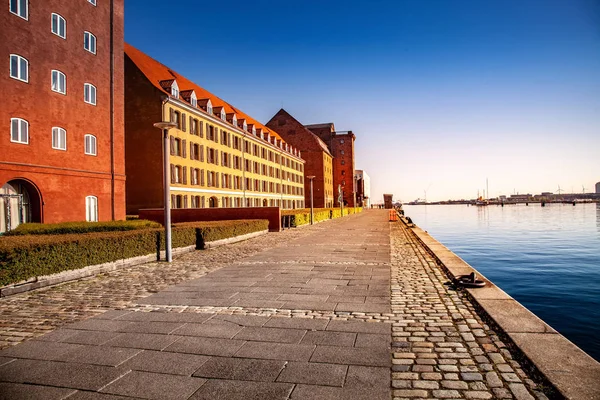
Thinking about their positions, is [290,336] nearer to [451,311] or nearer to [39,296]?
[451,311]

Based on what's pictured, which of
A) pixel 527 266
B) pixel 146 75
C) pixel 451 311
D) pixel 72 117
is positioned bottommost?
pixel 527 266

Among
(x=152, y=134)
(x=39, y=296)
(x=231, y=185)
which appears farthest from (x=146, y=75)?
(x=39, y=296)

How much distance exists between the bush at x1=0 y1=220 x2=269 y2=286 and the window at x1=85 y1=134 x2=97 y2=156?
13517 mm

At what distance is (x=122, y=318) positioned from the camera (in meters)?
6.43

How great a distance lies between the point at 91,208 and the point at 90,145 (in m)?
4.04

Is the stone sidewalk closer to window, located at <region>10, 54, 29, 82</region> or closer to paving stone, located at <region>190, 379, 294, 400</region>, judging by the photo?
paving stone, located at <region>190, 379, 294, 400</region>

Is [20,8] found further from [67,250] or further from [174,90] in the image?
[67,250]

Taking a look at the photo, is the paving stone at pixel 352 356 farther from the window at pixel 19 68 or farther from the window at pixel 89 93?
the window at pixel 89 93

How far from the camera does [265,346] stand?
16.5 feet

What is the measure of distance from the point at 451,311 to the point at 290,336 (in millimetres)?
2901

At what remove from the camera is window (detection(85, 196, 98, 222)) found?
24.6 m

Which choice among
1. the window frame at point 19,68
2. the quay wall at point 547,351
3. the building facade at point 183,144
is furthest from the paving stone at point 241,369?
the building facade at point 183,144

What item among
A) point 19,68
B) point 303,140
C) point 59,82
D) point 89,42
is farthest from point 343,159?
point 19,68

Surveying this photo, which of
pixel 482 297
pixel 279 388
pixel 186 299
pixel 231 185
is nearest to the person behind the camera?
pixel 279 388
